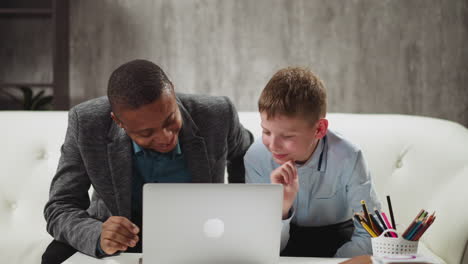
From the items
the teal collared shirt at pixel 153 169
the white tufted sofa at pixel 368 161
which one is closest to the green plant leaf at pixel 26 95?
the white tufted sofa at pixel 368 161

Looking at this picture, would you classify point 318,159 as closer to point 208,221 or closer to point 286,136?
point 286,136

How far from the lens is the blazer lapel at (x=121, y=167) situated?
5.04 feet

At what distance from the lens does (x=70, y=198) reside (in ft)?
4.98

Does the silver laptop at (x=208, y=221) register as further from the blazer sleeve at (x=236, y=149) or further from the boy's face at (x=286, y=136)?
the blazer sleeve at (x=236, y=149)

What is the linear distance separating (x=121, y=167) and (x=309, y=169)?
1.80 feet

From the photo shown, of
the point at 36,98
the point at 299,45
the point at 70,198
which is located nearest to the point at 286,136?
the point at 70,198

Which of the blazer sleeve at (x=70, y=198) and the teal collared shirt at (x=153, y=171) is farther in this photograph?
the teal collared shirt at (x=153, y=171)

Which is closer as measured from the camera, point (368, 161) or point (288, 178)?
point (288, 178)

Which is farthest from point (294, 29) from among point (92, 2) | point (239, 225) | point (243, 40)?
point (239, 225)

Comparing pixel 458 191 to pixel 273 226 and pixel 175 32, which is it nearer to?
pixel 273 226

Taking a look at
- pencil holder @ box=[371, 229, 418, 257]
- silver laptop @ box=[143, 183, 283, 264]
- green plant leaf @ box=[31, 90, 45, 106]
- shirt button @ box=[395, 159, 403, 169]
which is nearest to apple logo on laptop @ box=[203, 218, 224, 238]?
silver laptop @ box=[143, 183, 283, 264]

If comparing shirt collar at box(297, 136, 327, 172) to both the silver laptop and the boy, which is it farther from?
the silver laptop

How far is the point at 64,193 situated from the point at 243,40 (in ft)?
4.12

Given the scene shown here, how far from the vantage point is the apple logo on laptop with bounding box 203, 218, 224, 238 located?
3.55ft
